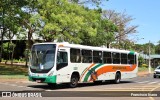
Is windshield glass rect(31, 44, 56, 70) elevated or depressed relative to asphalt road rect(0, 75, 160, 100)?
elevated

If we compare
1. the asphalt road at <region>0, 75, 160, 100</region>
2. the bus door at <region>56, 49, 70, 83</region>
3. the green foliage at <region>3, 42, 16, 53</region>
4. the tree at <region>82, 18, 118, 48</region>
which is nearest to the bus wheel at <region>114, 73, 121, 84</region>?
the asphalt road at <region>0, 75, 160, 100</region>

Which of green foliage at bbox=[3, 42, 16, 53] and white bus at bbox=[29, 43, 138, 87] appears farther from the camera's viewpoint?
green foliage at bbox=[3, 42, 16, 53]

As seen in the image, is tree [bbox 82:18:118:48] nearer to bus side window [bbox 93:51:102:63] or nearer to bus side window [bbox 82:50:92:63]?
bus side window [bbox 93:51:102:63]

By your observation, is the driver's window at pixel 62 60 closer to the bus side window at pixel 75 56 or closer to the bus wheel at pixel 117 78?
the bus side window at pixel 75 56

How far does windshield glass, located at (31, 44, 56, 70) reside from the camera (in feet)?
77.7

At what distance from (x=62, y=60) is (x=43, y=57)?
4.04ft

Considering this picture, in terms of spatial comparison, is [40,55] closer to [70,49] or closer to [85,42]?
[70,49]

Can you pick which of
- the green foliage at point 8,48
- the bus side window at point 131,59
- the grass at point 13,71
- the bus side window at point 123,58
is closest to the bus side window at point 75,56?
the bus side window at point 123,58

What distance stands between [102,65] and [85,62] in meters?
2.60

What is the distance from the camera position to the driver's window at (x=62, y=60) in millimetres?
23922

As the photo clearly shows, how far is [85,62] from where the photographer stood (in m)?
27.0

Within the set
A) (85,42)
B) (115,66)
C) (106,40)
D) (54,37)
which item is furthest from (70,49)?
(106,40)

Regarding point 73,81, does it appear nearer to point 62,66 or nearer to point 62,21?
point 62,66

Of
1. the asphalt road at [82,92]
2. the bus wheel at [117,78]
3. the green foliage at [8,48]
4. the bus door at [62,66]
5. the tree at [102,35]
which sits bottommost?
the asphalt road at [82,92]
